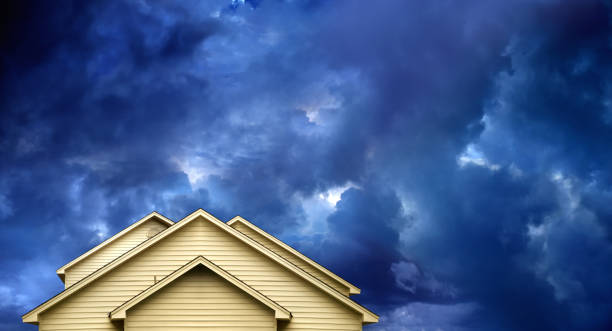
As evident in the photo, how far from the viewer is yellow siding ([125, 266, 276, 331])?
17.5 m

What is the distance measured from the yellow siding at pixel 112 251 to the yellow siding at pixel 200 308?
10.4m

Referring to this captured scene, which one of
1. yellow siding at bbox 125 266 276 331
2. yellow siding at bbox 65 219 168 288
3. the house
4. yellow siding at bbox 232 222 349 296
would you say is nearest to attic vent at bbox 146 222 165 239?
yellow siding at bbox 65 219 168 288

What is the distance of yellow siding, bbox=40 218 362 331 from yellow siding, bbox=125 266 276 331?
1.23 m

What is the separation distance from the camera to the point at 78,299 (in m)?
18.4

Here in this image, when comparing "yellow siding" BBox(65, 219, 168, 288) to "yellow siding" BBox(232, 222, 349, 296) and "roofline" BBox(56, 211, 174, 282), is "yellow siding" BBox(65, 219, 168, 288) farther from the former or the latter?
"yellow siding" BBox(232, 222, 349, 296)

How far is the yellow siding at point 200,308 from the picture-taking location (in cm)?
1745

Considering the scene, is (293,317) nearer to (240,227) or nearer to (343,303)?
(343,303)

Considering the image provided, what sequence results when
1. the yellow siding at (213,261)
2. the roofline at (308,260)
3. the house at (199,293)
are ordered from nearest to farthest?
the house at (199,293) → the yellow siding at (213,261) → the roofline at (308,260)

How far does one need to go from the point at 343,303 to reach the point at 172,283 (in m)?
6.61

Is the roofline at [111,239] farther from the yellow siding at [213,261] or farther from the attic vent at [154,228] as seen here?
the yellow siding at [213,261]

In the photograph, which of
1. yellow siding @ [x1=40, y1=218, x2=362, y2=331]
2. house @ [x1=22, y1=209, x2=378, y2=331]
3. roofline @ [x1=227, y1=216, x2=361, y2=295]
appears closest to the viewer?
house @ [x1=22, y1=209, x2=378, y2=331]

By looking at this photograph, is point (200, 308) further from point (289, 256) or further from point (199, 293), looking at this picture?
point (289, 256)

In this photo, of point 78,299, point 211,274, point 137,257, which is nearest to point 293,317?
point 211,274

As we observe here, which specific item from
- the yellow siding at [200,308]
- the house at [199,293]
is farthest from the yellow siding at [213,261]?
the yellow siding at [200,308]
